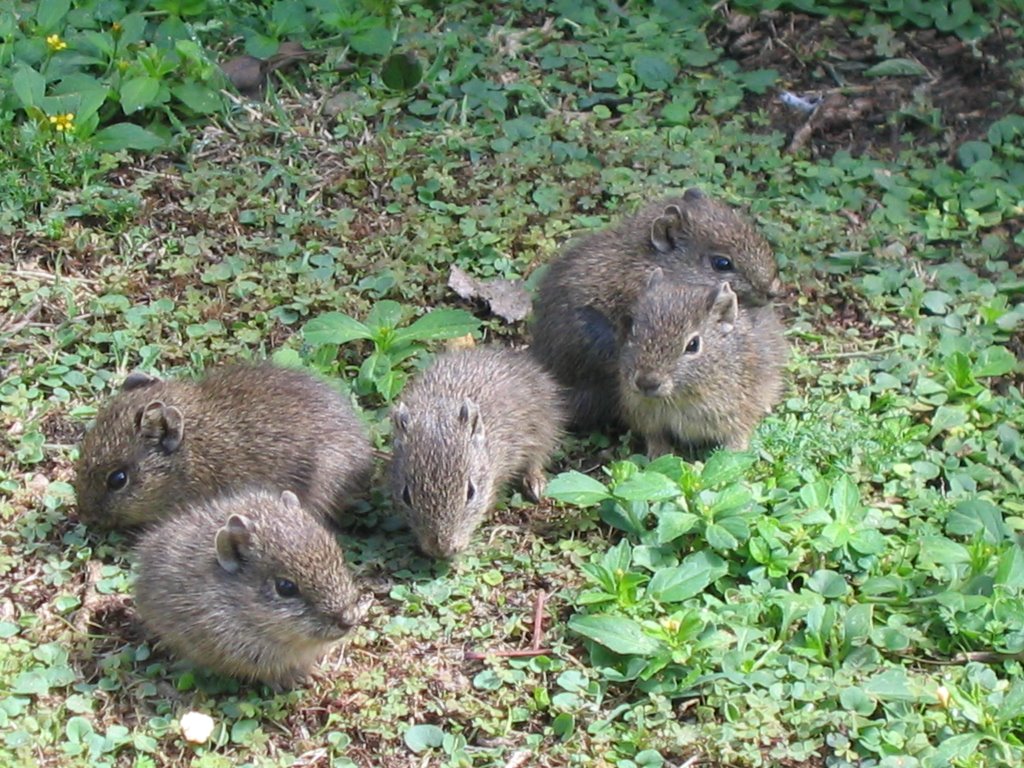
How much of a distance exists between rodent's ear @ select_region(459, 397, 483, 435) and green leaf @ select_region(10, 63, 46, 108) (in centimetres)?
372

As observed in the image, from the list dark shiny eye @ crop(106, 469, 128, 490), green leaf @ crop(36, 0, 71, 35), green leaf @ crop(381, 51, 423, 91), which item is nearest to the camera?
dark shiny eye @ crop(106, 469, 128, 490)

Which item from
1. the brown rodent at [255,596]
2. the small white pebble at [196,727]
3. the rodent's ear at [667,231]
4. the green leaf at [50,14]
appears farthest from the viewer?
the green leaf at [50,14]

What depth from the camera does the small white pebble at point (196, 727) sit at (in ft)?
19.7

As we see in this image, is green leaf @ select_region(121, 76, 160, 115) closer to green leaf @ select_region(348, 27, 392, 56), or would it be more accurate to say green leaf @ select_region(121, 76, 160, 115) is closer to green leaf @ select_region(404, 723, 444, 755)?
green leaf @ select_region(348, 27, 392, 56)

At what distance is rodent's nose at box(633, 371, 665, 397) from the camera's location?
7422 mm

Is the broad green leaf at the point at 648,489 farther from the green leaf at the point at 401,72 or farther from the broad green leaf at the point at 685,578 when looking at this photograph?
the green leaf at the point at 401,72

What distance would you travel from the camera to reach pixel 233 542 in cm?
626

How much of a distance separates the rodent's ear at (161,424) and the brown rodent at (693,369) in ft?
6.96

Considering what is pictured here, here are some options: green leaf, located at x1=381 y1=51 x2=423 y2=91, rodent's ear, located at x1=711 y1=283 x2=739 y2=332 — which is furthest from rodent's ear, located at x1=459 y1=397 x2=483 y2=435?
green leaf, located at x1=381 y1=51 x2=423 y2=91

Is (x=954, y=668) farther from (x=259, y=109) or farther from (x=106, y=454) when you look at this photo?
(x=259, y=109)

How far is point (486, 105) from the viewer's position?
996 centimetres

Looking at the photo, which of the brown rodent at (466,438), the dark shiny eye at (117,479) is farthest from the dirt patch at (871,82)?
the dark shiny eye at (117,479)

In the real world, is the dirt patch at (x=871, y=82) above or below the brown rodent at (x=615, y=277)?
above

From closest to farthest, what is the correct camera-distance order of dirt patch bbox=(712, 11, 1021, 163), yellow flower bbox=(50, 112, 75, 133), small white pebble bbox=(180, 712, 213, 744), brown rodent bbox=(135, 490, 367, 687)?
small white pebble bbox=(180, 712, 213, 744)
brown rodent bbox=(135, 490, 367, 687)
yellow flower bbox=(50, 112, 75, 133)
dirt patch bbox=(712, 11, 1021, 163)
